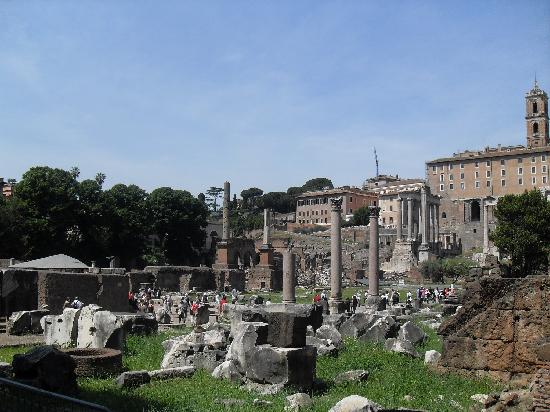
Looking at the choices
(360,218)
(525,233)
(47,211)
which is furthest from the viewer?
(360,218)

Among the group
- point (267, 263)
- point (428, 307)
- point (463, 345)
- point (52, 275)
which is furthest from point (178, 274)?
point (463, 345)

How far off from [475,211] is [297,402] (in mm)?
102940

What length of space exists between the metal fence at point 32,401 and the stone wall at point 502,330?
7.19 m

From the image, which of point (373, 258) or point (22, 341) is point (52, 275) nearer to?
point (22, 341)

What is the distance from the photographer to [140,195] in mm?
69125

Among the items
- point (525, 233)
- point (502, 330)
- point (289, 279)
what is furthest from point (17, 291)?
point (525, 233)

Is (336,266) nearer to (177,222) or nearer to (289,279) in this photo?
(289,279)

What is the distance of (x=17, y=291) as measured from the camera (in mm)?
20156

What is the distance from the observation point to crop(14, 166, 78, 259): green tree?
4700cm

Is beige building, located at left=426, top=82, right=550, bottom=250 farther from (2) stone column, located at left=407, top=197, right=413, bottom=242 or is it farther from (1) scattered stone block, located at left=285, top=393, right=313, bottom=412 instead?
(1) scattered stone block, located at left=285, top=393, right=313, bottom=412

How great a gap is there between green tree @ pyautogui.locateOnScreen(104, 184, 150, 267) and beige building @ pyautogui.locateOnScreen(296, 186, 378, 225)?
56203 mm

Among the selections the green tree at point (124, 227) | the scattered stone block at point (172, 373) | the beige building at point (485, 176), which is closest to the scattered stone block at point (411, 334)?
the scattered stone block at point (172, 373)

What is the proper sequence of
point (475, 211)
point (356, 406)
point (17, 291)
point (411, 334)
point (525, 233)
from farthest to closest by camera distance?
point (475, 211)
point (525, 233)
point (17, 291)
point (411, 334)
point (356, 406)

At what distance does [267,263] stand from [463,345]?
142 feet
